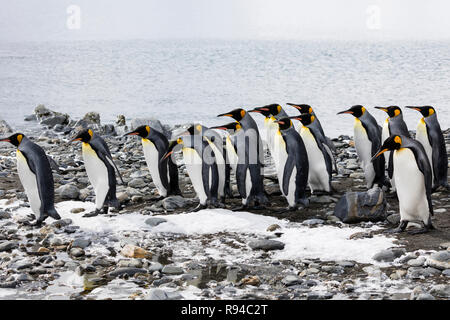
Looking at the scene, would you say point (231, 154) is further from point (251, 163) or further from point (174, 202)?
point (174, 202)

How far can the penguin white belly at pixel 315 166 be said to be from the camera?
6.82 meters

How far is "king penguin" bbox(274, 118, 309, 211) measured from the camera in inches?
248

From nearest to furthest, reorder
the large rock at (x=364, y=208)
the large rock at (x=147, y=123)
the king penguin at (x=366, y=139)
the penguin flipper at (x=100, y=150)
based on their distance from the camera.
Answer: the large rock at (x=364, y=208) → the penguin flipper at (x=100, y=150) → the king penguin at (x=366, y=139) → the large rock at (x=147, y=123)

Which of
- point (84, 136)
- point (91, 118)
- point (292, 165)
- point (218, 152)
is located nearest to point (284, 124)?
point (292, 165)

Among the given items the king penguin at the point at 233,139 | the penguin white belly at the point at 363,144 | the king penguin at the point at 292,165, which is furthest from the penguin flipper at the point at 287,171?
the penguin white belly at the point at 363,144

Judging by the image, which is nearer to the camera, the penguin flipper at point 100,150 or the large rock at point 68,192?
the penguin flipper at point 100,150

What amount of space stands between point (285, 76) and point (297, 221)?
21586 mm

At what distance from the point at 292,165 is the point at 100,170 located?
1867 mm

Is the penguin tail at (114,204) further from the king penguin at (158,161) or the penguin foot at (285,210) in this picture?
the penguin foot at (285,210)

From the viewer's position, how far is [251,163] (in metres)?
6.38

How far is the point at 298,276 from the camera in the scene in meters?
4.54

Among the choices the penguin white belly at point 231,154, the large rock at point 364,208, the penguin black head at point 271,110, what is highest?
the penguin black head at point 271,110

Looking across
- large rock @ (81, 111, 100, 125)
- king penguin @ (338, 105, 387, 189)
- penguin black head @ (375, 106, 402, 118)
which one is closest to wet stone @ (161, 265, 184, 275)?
king penguin @ (338, 105, 387, 189)
